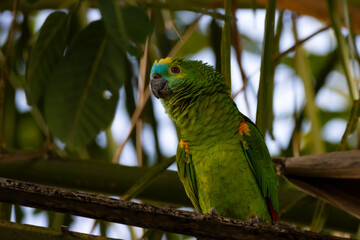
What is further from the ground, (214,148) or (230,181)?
(214,148)

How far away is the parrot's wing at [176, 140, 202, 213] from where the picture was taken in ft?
6.41

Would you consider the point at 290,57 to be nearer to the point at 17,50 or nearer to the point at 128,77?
the point at 128,77

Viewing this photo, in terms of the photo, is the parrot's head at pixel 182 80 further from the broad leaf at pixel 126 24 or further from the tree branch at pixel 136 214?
the tree branch at pixel 136 214

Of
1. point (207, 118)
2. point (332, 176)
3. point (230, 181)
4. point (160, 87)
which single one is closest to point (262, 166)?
point (230, 181)

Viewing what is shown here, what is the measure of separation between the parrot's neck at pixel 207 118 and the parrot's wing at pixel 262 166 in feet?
0.21

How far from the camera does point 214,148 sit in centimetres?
192

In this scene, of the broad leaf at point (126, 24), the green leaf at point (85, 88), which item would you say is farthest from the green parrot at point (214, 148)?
the broad leaf at point (126, 24)

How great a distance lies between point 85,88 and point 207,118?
0.52 metres

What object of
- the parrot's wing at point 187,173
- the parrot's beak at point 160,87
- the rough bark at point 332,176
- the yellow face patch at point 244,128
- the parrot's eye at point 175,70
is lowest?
the rough bark at point 332,176

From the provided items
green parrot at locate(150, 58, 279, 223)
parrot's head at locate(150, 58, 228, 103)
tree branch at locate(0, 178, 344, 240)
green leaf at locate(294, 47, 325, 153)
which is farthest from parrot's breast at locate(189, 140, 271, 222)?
tree branch at locate(0, 178, 344, 240)

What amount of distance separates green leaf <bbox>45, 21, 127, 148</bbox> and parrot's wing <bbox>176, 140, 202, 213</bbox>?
351 millimetres

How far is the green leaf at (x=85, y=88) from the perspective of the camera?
1.77m

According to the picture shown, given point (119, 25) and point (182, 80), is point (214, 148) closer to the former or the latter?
point (182, 80)

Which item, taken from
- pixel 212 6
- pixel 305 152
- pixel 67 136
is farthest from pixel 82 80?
pixel 305 152
